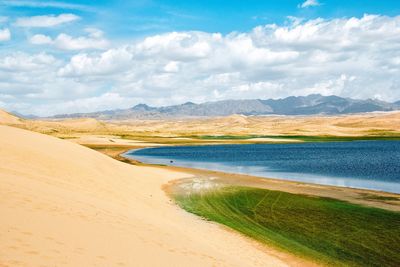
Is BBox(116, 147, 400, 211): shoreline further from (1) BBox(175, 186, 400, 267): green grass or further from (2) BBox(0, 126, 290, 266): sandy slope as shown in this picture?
(2) BBox(0, 126, 290, 266): sandy slope

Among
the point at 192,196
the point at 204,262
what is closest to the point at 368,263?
the point at 204,262

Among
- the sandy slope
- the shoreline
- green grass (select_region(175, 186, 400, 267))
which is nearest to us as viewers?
the sandy slope

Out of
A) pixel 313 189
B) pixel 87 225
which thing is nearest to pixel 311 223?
pixel 313 189

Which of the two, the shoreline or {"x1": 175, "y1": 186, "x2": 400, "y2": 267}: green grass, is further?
the shoreline

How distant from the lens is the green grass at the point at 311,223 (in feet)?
67.3

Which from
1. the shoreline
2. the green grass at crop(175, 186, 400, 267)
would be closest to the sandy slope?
the green grass at crop(175, 186, 400, 267)

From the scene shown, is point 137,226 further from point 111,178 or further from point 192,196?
point 192,196

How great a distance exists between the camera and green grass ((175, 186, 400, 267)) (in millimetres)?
20500

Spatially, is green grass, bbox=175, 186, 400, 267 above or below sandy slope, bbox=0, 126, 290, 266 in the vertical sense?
below

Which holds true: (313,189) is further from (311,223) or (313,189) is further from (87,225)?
(87,225)

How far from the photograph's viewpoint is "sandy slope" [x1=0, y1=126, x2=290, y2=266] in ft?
42.0

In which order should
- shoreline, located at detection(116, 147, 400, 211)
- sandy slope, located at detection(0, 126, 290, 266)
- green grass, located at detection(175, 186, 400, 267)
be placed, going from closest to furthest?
sandy slope, located at detection(0, 126, 290, 266) → green grass, located at detection(175, 186, 400, 267) → shoreline, located at detection(116, 147, 400, 211)

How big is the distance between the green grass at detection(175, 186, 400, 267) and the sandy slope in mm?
2260

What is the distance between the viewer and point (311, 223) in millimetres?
26703
